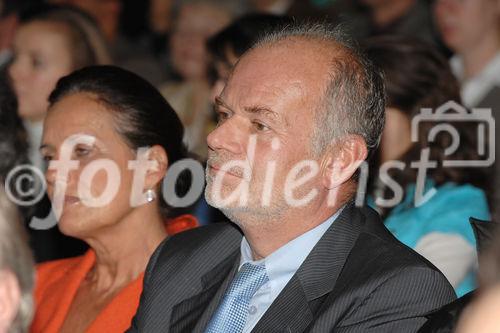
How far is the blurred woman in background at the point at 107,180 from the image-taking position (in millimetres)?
3080

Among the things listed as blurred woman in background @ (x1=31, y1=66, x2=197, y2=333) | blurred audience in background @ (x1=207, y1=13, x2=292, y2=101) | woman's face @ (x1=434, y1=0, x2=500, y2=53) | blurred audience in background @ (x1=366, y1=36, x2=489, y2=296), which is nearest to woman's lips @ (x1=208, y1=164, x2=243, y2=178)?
blurred woman in background @ (x1=31, y1=66, x2=197, y2=333)

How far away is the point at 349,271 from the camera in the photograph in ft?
7.88

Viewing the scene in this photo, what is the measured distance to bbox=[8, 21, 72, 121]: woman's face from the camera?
448 centimetres

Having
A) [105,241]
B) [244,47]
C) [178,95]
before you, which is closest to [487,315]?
[105,241]

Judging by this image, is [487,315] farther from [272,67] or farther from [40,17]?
[40,17]

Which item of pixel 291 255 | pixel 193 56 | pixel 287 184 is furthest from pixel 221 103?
pixel 193 56

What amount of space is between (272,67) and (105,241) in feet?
2.75

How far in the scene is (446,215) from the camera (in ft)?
11.1

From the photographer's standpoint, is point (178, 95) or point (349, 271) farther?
point (178, 95)

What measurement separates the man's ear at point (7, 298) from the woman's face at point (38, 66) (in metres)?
2.72

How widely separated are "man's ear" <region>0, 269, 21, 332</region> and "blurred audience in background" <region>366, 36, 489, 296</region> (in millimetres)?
1755

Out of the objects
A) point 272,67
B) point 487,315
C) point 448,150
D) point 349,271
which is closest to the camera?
point 487,315

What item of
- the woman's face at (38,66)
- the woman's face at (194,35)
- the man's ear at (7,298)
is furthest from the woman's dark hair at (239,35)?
the man's ear at (7,298)


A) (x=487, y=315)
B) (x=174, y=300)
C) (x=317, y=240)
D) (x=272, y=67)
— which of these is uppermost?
(x=272, y=67)
